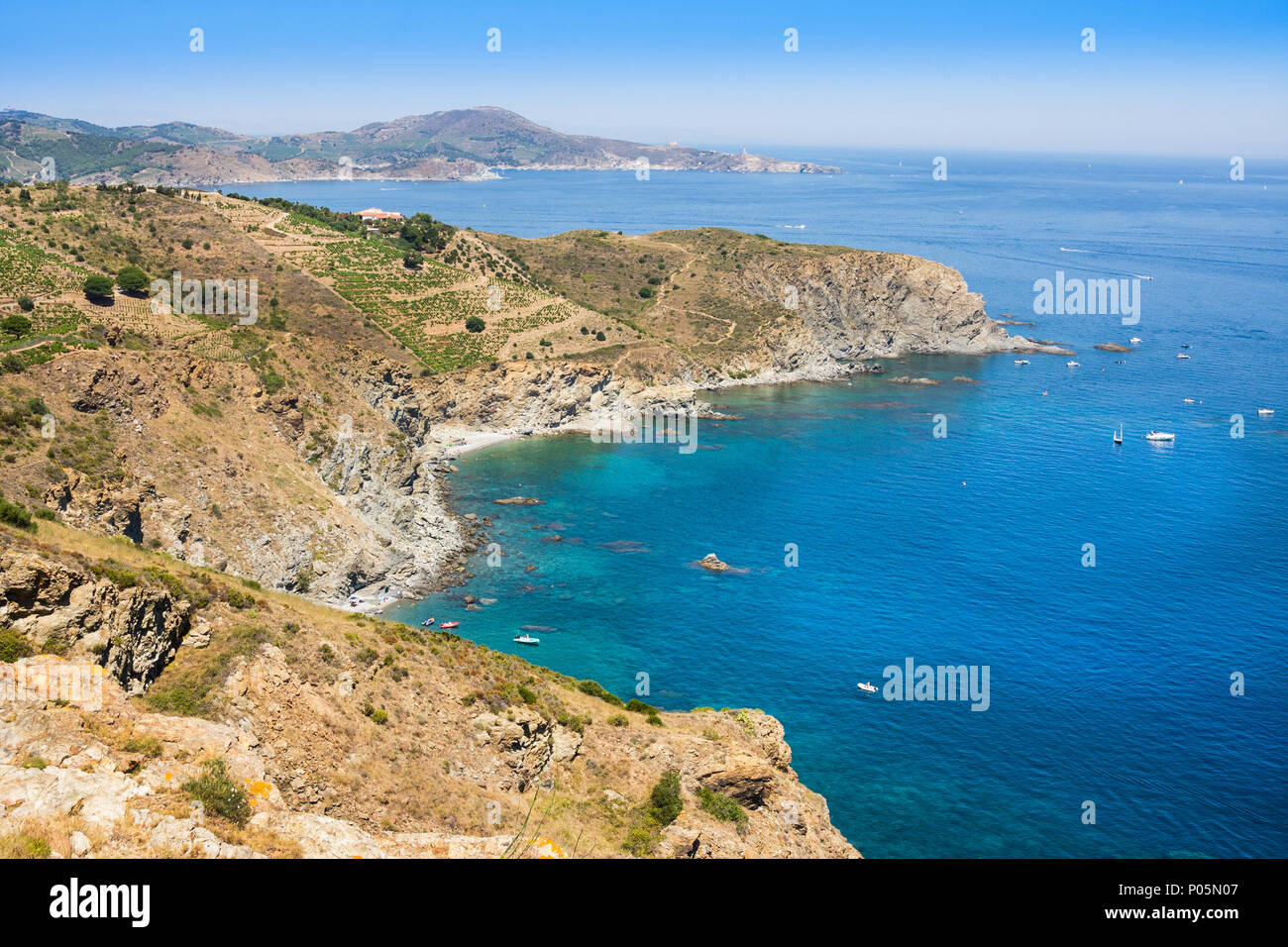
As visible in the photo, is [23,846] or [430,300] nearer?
[23,846]

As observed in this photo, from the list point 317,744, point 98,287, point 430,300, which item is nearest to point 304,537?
point 317,744

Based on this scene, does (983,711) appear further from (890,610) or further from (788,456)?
(788,456)

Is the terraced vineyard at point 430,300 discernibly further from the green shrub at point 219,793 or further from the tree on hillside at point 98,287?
the green shrub at point 219,793

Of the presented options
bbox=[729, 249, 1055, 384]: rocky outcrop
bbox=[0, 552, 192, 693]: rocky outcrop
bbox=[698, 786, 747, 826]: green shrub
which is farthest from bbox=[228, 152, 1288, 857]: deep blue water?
bbox=[729, 249, 1055, 384]: rocky outcrop

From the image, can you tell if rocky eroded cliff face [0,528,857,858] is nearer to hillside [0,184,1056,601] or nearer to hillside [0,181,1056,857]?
hillside [0,181,1056,857]

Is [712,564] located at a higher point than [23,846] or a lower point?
lower

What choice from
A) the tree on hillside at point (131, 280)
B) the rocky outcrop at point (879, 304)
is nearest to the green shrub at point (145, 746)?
the tree on hillside at point (131, 280)

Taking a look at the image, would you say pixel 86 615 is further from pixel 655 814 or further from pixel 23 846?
pixel 655 814
